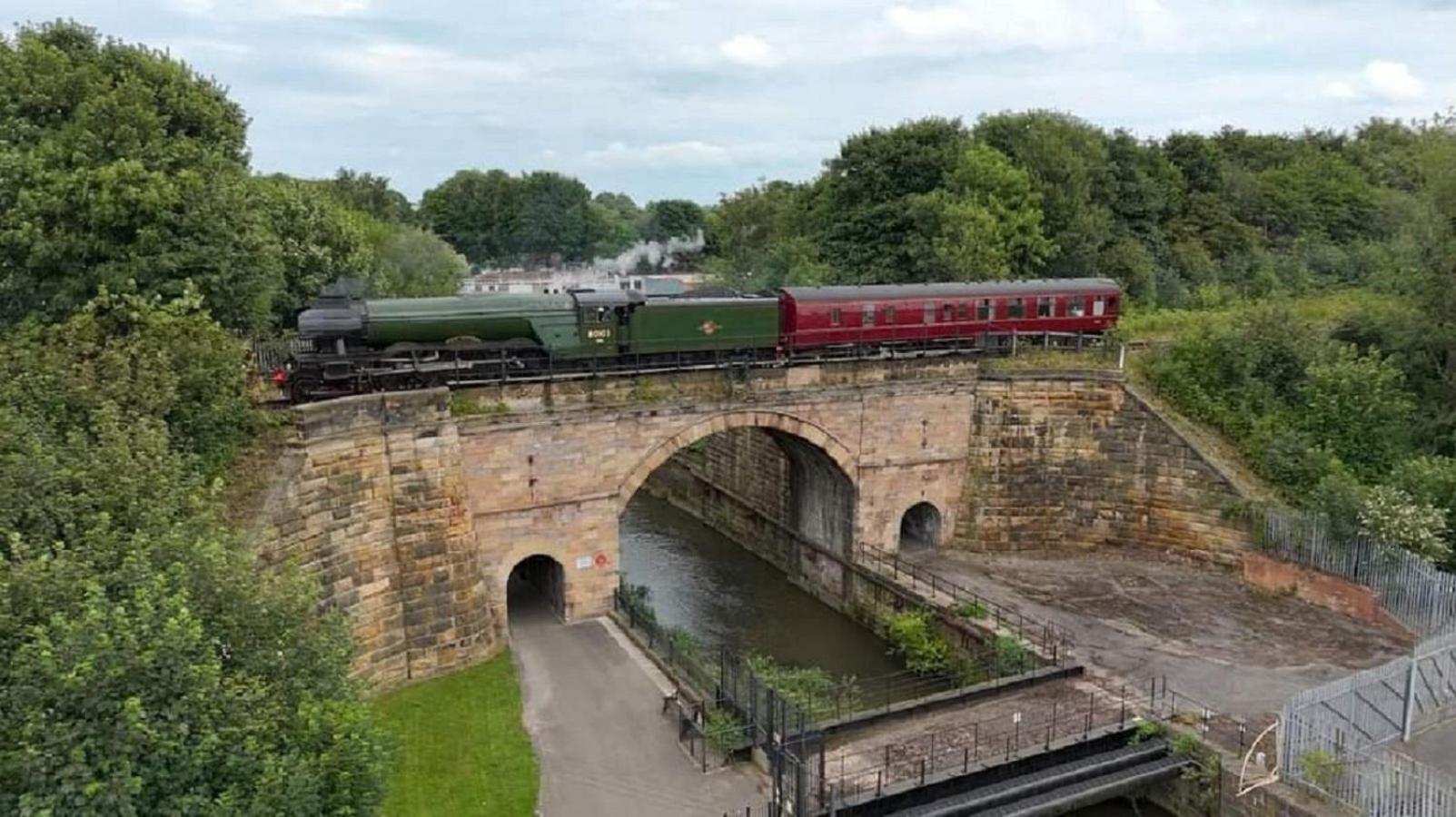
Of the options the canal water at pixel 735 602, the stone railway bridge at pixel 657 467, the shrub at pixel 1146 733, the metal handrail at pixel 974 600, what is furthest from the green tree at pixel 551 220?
the shrub at pixel 1146 733

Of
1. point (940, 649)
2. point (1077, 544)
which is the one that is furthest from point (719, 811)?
point (1077, 544)

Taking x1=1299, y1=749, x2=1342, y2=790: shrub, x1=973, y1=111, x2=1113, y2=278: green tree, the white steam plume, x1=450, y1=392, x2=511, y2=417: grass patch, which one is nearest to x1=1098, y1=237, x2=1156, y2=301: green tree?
x1=973, y1=111, x2=1113, y2=278: green tree

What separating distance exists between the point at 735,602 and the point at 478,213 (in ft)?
256

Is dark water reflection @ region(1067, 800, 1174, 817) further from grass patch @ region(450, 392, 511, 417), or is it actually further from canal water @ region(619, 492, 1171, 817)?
grass patch @ region(450, 392, 511, 417)

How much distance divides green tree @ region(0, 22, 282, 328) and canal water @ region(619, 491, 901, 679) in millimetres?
13592

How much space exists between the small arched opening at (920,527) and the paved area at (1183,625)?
0.75 metres

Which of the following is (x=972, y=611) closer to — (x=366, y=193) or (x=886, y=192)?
(x=886, y=192)

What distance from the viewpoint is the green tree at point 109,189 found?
17797 millimetres

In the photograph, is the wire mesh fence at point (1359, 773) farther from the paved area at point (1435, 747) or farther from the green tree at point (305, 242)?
the green tree at point (305, 242)

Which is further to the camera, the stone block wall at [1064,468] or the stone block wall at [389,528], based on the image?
the stone block wall at [1064,468]

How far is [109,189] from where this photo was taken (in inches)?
696

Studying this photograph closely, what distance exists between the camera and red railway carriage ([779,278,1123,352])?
26.2m

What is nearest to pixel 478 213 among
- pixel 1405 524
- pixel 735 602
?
pixel 735 602

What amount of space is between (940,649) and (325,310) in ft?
Answer: 50.5
